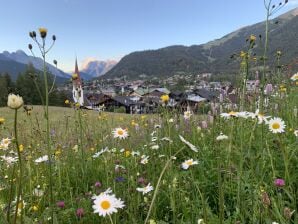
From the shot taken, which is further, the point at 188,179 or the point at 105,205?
the point at 188,179

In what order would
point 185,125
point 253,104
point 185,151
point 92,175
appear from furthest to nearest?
point 185,125 → point 253,104 → point 185,151 → point 92,175

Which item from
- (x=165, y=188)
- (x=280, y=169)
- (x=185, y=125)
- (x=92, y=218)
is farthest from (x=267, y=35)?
(x=185, y=125)

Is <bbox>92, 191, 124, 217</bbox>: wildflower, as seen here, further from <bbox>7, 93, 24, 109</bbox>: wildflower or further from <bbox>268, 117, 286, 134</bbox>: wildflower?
<bbox>268, 117, 286, 134</bbox>: wildflower

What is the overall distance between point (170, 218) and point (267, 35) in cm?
128

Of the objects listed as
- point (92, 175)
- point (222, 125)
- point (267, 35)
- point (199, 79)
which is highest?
point (267, 35)

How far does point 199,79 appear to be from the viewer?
487 cm

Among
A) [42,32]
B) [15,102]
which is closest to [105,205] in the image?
[15,102]

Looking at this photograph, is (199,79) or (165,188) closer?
(165,188)

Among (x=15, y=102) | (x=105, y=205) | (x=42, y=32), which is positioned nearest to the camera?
(x=15, y=102)

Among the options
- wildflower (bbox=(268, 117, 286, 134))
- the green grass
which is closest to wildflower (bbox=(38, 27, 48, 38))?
the green grass

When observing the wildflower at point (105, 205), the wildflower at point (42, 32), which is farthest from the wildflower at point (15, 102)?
the wildflower at point (42, 32)

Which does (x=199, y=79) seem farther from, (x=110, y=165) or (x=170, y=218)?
(x=170, y=218)

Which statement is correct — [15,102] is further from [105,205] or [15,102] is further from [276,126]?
[276,126]

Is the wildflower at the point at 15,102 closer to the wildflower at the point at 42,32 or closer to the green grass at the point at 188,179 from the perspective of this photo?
the green grass at the point at 188,179
